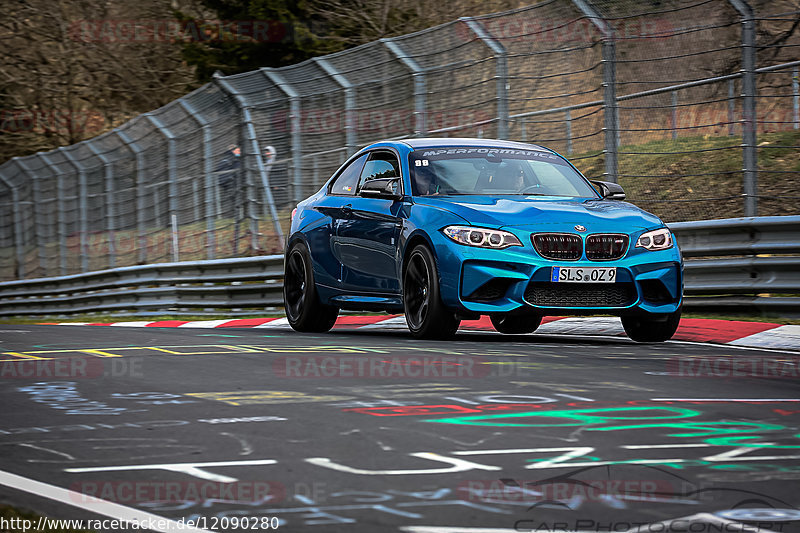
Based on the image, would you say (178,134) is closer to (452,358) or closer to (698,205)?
(698,205)

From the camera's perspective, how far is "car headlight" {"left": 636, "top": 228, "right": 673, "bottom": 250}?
381 inches

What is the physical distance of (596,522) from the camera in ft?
12.8

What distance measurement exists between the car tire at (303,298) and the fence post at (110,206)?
1310cm

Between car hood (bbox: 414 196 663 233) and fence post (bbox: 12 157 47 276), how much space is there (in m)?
19.8

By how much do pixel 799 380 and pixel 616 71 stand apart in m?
6.67

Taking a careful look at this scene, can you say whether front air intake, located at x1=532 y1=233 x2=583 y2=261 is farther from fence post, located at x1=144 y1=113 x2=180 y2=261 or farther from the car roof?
fence post, located at x1=144 y1=113 x2=180 y2=261

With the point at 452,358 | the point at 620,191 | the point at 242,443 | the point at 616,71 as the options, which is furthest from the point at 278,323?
the point at 242,443

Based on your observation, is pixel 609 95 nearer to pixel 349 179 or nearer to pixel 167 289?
pixel 349 179

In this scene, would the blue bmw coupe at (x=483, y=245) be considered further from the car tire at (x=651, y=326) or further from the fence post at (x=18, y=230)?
the fence post at (x=18, y=230)

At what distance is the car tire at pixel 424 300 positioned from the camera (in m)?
9.65

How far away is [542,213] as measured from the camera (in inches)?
379

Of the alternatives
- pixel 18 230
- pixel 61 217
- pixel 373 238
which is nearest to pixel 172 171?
pixel 61 217

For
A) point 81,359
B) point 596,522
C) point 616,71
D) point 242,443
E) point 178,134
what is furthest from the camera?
point 178,134

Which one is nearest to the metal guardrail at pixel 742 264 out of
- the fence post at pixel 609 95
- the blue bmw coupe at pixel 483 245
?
the fence post at pixel 609 95
